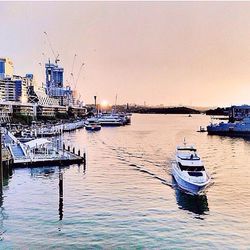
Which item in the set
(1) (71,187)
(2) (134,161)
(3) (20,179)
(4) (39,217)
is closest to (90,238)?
(4) (39,217)

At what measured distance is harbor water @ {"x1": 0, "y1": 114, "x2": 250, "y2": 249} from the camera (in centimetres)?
2544

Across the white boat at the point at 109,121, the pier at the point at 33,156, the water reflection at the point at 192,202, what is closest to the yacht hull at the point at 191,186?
the water reflection at the point at 192,202

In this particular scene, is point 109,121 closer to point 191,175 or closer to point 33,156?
point 33,156

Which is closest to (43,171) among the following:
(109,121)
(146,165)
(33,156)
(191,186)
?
(33,156)

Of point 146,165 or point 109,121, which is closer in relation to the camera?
point 146,165

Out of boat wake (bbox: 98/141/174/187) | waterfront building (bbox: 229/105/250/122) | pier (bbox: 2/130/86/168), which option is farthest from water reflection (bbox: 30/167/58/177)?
waterfront building (bbox: 229/105/250/122)

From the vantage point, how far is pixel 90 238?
25641 mm

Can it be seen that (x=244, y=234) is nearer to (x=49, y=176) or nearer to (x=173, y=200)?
(x=173, y=200)

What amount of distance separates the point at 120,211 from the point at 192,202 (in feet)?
22.0

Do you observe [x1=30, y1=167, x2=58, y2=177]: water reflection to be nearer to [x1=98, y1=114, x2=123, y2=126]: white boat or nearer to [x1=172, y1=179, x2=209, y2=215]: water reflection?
[x1=172, y1=179, x2=209, y2=215]: water reflection

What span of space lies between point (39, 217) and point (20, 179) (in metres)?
15.1

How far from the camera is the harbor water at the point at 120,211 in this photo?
25.4 meters

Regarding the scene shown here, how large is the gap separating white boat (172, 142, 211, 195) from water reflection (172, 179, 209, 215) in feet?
1.92

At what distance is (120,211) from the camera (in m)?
31.6
